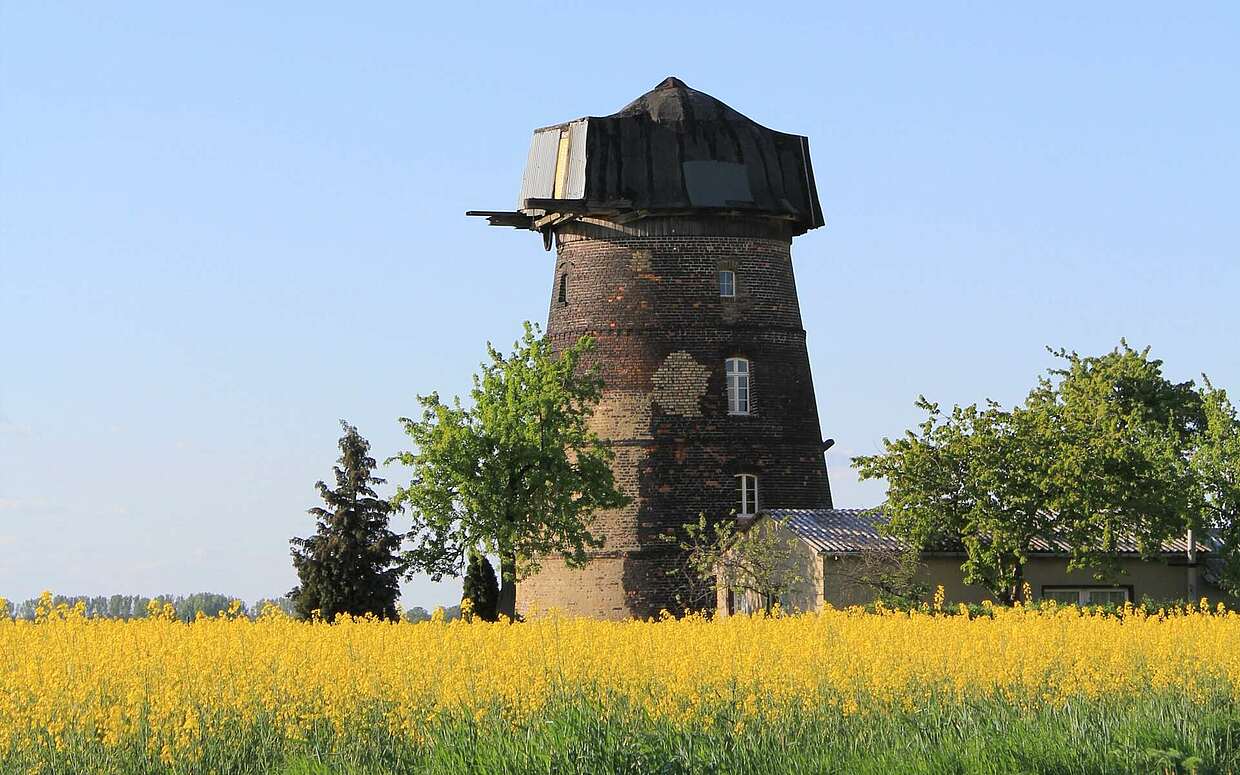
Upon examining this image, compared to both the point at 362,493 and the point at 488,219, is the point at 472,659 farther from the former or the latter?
the point at 362,493

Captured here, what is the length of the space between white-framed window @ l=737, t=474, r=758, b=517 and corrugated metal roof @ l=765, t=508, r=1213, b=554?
2.80 ft

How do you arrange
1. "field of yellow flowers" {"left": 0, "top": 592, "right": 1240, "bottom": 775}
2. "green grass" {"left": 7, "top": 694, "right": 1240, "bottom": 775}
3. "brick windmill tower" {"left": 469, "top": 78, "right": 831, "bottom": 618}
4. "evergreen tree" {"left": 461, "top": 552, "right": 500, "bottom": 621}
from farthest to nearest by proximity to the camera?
1. "evergreen tree" {"left": 461, "top": 552, "right": 500, "bottom": 621}
2. "brick windmill tower" {"left": 469, "top": 78, "right": 831, "bottom": 618}
3. "field of yellow flowers" {"left": 0, "top": 592, "right": 1240, "bottom": 775}
4. "green grass" {"left": 7, "top": 694, "right": 1240, "bottom": 775}

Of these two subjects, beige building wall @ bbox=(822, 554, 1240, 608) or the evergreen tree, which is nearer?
beige building wall @ bbox=(822, 554, 1240, 608)

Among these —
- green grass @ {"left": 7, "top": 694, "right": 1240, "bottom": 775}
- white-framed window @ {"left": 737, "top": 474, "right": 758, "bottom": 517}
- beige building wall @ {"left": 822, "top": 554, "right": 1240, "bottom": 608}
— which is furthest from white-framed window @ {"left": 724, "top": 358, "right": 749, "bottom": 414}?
green grass @ {"left": 7, "top": 694, "right": 1240, "bottom": 775}

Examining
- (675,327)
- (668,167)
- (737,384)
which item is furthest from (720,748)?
(668,167)

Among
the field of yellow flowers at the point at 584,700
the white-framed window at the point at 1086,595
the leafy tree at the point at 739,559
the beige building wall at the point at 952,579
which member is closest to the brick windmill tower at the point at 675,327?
the leafy tree at the point at 739,559

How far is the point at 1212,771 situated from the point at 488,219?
34.5 metres

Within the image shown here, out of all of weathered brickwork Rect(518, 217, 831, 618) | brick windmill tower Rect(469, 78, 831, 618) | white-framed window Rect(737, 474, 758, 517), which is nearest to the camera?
weathered brickwork Rect(518, 217, 831, 618)

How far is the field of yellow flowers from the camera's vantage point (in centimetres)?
1473

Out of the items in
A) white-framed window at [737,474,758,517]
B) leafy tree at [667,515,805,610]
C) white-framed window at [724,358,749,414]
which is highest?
white-framed window at [724,358,749,414]

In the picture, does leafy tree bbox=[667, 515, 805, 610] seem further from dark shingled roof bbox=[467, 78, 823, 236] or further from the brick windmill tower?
dark shingled roof bbox=[467, 78, 823, 236]

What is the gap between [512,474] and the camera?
142 feet

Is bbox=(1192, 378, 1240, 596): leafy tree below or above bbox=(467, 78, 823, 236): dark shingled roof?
below

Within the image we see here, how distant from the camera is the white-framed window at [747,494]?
44.5 m
